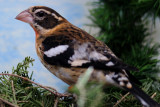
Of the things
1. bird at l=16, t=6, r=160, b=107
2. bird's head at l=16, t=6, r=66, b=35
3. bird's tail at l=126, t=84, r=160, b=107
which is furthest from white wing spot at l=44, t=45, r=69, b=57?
bird's tail at l=126, t=84, r=160, b=107

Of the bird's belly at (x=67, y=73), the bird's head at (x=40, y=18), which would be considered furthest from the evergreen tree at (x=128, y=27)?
the bird's belly at (x=67, y=73)

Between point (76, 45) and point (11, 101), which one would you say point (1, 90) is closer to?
point (11, 101)

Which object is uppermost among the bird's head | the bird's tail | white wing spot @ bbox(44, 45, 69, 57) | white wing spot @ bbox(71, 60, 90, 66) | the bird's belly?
the bird's head

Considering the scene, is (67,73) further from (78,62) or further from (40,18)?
(40,18)

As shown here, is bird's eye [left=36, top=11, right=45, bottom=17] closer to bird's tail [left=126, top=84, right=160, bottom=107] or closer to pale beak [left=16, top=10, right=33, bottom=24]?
pale beak [left=16, top=10, right=33, bottom=24]

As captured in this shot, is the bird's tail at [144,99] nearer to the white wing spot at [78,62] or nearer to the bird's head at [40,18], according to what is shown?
the white wing spot at [78,62]

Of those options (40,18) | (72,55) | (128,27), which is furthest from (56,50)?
(128,27)

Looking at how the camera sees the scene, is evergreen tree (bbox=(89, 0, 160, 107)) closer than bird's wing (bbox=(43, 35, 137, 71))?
No
